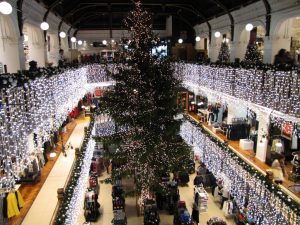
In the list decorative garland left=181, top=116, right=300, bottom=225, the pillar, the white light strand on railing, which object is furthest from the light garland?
the pillar

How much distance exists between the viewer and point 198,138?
12.0 metres

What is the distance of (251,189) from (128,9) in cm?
1655

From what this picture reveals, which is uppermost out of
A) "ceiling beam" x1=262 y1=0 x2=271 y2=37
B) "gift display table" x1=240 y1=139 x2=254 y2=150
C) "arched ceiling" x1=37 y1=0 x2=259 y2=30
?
"arched ceiling" x1=37 y1=0 x2=259 y2=30

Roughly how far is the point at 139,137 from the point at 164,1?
11489 millimetres

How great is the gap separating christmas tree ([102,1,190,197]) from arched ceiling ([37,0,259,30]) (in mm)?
5295

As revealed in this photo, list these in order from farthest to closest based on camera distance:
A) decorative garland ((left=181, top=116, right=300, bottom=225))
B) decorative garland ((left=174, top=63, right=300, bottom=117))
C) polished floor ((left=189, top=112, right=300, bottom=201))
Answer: polished floor ((left=189, top=112, right=300, bottom=201)), decorative garland ((left=174, top=63, right=300, bottom=117)), decorative garland ((left=181, top=116, right=300, bottom=225))

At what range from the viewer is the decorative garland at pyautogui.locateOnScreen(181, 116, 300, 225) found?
621cm

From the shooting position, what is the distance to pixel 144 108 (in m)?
10.3

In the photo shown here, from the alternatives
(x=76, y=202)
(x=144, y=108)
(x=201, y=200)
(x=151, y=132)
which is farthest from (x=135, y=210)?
(x=76, y=202)

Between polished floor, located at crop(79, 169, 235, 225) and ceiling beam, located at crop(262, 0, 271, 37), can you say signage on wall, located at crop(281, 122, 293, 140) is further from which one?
ceiling beam, located at crop(262, 0, 271, 37)

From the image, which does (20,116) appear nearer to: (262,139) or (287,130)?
(262,139)

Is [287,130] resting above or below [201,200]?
above

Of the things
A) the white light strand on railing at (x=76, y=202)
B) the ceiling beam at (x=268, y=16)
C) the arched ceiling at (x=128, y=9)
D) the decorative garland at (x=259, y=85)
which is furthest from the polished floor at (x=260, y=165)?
the arched ceiling at (x=128, y=9)

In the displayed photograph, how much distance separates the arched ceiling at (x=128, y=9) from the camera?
52.4 feet
